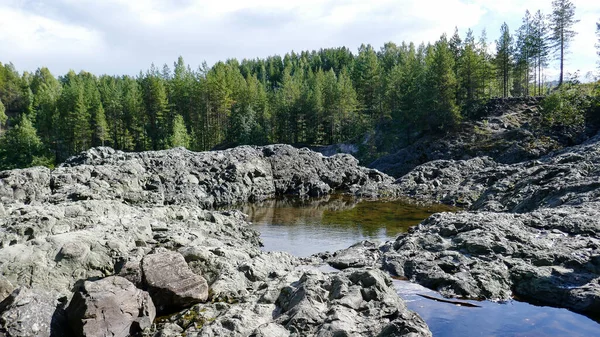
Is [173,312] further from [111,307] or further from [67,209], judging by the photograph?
[67,209]

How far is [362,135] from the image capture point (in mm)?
85375

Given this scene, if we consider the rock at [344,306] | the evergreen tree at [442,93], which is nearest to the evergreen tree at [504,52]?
the evergreen tree at [442,93]

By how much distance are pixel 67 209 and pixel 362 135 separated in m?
68.2

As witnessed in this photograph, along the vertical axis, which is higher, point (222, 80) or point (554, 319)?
point (222, 80)

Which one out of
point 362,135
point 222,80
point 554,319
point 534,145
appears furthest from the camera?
point 222,80

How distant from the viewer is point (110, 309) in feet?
45.8

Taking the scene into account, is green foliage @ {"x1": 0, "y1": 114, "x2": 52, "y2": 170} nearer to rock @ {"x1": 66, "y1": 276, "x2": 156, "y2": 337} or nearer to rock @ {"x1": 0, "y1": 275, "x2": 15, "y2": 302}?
rock @ {"x1": 0, "y1": 275, "x2": 15, "y2": 302}

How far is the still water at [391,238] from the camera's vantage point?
1442cm

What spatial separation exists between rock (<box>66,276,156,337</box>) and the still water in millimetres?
10122

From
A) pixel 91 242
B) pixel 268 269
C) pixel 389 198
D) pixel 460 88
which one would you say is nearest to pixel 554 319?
pixel 268 269

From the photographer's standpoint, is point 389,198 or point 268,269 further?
point 389,198

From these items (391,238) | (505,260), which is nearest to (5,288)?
(505,260)

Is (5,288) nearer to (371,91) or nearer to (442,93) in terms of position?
(442,93)

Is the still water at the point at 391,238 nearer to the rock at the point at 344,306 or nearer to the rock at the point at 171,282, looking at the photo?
the rock at the point at 344,306
